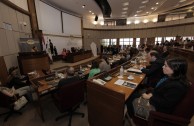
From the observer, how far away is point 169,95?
126 centimetres

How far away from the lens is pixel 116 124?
156cm

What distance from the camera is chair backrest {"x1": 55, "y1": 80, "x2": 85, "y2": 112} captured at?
1.93 metres

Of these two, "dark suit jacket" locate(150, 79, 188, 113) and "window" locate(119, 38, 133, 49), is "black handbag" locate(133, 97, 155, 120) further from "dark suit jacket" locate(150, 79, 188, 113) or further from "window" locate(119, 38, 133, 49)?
"window" locate(119, 38, 133, 49)

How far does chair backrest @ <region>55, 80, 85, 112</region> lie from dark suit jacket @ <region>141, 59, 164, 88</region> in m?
1.72

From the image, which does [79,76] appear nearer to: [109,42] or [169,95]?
[169,95]

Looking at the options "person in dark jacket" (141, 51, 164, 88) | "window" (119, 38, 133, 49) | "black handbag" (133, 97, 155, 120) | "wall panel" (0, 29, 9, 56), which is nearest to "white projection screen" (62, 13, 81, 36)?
"wall panel" (0, 29, 9, 56)

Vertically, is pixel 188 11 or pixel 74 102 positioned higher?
pixel 188 11

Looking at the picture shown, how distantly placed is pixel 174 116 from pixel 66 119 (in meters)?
2.05

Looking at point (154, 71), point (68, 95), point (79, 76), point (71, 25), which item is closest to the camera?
point (68, 95)

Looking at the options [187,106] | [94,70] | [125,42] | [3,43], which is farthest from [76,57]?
[125,42]

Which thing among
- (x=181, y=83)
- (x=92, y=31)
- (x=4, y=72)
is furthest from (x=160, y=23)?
(x=4, y=72)

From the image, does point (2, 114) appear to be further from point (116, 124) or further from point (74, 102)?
point (116, 124)

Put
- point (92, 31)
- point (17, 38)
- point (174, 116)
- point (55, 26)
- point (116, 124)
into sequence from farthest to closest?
point (92, 31), point (55, 26), point (17, 38), point (116, 124), point (174, 116)

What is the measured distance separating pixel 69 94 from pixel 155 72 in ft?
7.02
